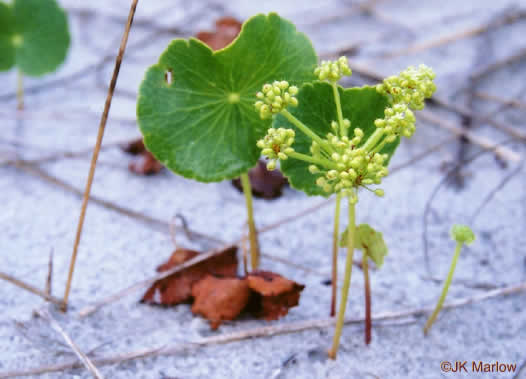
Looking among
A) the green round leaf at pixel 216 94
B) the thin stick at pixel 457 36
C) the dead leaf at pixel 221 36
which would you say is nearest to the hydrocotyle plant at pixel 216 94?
the green round leaf at pixel 216 94

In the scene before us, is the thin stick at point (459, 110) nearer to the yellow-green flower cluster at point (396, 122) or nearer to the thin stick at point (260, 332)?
the thin stick at point (260, 332)

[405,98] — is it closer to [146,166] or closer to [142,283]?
[142,283]

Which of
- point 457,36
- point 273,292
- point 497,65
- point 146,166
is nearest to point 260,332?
point 273,292

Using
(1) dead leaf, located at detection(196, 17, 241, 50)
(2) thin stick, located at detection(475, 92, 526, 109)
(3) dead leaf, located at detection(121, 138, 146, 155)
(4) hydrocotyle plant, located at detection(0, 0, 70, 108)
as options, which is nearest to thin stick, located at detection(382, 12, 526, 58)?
(2) thin stick, located at detection(475, 92, 526, 109)

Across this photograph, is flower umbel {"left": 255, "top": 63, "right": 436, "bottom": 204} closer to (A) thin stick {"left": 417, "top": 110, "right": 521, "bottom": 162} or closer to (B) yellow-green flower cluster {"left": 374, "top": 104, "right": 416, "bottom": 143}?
(B) yellow-green flower cluster {"left": 374, "top": 104, "right": 416, "bottom": 143}

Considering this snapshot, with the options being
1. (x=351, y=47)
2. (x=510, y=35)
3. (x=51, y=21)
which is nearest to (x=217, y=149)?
(x=51, y=21)

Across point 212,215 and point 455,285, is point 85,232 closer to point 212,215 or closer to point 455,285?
point 212,215

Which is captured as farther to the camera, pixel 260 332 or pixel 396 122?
pixel 260 332
